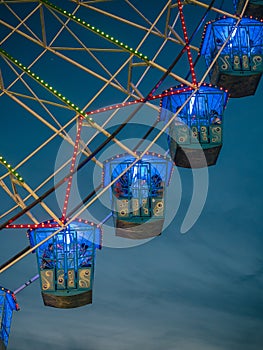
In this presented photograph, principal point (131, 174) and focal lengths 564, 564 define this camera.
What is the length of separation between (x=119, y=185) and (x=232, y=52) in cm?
392

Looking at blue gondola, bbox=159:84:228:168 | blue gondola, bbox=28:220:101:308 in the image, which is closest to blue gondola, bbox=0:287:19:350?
blue gondola, bbox=28:220:101:308

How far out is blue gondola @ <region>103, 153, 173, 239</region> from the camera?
1211 cm

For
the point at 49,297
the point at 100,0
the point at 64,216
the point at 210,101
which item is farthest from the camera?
the point at 100,0

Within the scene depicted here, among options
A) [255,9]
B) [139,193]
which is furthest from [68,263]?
[255,9]

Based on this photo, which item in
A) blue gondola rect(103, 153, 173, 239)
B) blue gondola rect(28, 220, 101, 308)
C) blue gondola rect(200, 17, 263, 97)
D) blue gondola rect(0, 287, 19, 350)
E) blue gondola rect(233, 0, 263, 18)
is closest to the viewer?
blue gondola rect(28, 220, 101, 308)

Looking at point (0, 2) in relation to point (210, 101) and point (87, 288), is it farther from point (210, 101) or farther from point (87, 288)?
point (87, 288)

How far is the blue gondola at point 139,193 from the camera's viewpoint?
39.7 feet

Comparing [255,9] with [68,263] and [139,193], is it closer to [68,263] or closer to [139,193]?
[139,193]

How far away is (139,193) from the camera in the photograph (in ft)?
40.5

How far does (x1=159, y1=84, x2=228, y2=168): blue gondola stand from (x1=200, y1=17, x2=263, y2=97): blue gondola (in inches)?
16.0

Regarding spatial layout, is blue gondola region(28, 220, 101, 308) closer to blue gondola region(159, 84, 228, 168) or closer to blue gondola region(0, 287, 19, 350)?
blue gondola region(0, 287, 19, 350)

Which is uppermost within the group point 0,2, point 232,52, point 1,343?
point 0,2

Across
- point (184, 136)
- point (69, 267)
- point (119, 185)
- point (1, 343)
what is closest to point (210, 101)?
point (184, 136)

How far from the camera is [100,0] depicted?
13.4 m
